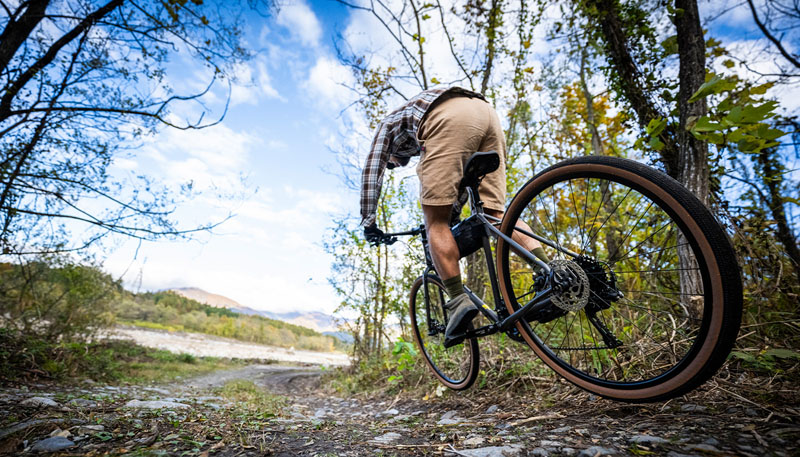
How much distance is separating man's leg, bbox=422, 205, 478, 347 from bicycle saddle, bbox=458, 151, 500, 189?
20 centimetres

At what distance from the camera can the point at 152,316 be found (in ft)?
70.0

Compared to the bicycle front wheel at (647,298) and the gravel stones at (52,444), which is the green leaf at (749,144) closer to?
the bicycle front wheel at (647,298)

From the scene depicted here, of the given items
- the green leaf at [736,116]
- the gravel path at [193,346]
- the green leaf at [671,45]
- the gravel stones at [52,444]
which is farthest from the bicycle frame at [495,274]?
Result: the gravel path at [193,346]

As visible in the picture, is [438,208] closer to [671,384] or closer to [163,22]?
[671,384]

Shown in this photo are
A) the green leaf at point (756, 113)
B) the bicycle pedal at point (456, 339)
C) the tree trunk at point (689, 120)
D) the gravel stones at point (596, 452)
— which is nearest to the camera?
the gravel stones at point (596, 452)

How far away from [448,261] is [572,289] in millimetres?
721

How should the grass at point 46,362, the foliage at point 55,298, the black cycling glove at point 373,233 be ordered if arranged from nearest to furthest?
the black cycling glove at point 373,233 < the grass at point 46,362 < the foliage at point 55,298

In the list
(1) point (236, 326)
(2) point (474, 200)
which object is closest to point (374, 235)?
(2) point (474, 200)

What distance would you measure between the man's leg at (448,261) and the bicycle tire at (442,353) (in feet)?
1.69

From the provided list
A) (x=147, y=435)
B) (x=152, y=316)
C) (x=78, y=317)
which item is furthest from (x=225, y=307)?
(x=147, y=435)

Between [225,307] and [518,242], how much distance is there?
33.3m

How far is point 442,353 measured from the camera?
3.52 metres

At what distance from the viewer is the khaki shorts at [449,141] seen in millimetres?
1962

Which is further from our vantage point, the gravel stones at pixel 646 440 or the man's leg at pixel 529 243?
the man's leg at pixel 529 243
